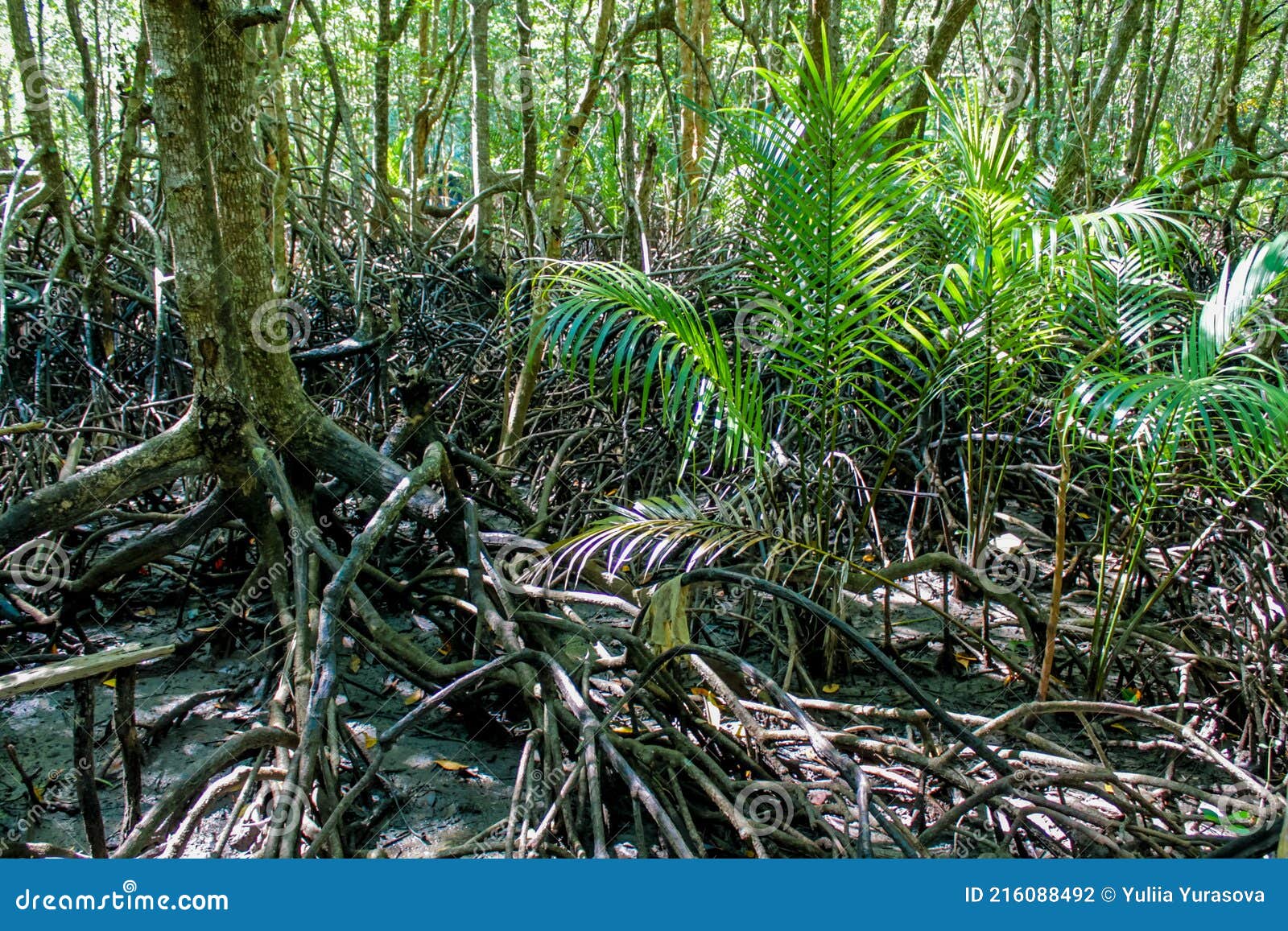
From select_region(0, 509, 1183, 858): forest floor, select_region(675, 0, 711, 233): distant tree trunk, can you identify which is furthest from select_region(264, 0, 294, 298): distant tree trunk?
select_region(675, 0, 711, 233): distant tree trunk

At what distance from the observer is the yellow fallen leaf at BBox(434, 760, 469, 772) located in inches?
83.5

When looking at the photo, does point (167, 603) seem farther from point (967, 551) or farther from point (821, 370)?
point (967, 551)

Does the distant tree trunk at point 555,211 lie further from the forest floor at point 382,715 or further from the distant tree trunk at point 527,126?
the forest floor at point 382,715

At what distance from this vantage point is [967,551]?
290 cm

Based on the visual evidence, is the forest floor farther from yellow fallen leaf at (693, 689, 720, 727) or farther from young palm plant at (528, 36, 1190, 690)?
young palm plant at (528, 36, 1190, 690)

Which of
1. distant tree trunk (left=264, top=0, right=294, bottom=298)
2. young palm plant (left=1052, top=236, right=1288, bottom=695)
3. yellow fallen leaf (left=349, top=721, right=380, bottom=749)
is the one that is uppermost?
distant tree trunk (left=264, top=0, right=294, bottom=298)

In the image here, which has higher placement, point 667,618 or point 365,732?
point 667,618

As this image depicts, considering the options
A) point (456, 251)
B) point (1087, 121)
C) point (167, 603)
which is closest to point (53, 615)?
point (167, 603)

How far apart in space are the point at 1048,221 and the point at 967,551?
1.10 meters

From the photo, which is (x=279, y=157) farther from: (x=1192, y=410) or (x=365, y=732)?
(x=1192, y=410)

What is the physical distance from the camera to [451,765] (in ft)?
6.97

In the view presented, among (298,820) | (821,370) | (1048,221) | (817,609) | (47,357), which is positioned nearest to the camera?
(298,820)

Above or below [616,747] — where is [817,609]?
above

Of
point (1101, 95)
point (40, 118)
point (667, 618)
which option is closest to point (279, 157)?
point (40, 118)
